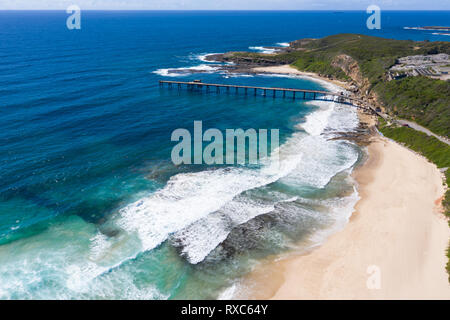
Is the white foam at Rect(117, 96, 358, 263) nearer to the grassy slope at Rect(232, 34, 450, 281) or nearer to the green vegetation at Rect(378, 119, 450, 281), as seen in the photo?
the green vegetation at Rect(378, 119, 450, 281)

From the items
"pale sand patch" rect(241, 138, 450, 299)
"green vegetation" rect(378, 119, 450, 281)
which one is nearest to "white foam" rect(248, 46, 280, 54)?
"green vegetation" rect(378, 119, 450, 281)

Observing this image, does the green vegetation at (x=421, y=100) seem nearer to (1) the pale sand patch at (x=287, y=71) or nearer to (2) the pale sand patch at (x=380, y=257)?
(2) the pale sand patch at (x=380, y=257)

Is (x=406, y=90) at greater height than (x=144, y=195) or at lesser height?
greater

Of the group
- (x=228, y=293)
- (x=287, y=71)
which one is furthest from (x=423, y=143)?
(x=287, y=71)

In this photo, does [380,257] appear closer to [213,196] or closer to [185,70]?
[213,196]

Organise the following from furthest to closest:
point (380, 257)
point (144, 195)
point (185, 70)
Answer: point (185, 70) → point (144, 195) → point (380, 257)

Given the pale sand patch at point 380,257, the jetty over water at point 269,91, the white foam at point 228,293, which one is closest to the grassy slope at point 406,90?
the pale sand patch at point 380,257
